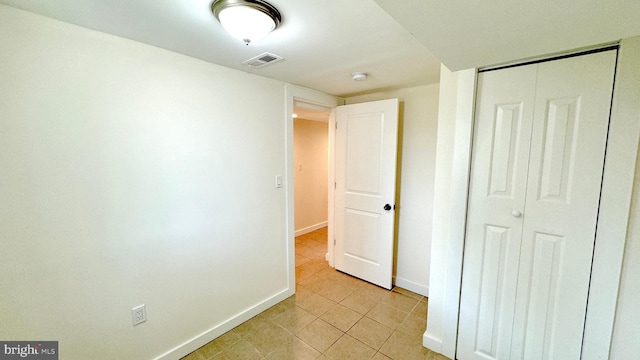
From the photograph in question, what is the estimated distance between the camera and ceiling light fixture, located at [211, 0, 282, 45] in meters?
1.04

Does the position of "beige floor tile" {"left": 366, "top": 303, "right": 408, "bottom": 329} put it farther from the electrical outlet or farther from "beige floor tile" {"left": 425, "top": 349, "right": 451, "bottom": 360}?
the electrical outlet

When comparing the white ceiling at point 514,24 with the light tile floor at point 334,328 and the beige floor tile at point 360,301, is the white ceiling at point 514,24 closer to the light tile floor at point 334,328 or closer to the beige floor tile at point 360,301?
the light tile floor at point 334,328

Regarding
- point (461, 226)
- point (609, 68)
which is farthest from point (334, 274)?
point (609, 68)

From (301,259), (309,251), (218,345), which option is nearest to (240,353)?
(218,345)

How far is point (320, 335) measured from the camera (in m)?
1.96

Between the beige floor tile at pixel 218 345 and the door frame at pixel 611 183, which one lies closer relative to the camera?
the door frame at pixel 611 183

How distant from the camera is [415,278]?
2621 millimetres

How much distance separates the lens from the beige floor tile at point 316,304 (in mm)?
2281

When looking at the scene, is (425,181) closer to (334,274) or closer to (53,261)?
(334,274)

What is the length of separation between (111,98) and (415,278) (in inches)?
116

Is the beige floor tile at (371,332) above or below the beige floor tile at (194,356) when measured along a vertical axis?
above

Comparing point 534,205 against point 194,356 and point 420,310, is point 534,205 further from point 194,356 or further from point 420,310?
point 194,356

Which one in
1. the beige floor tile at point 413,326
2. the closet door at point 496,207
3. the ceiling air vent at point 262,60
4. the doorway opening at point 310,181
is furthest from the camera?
the doorway opening at point 310,181

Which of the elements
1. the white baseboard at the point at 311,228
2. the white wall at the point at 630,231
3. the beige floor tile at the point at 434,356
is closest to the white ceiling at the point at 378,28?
the white wall at the point at 630,231
